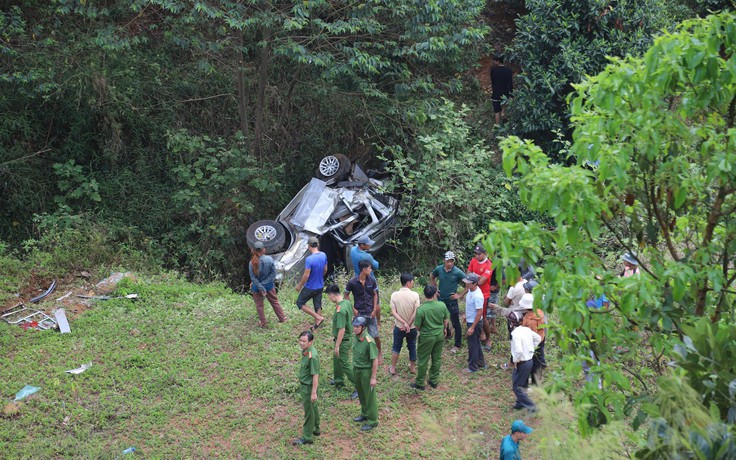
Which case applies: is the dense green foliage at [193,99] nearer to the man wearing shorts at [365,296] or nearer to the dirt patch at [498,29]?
the dirt patch at [498,29]

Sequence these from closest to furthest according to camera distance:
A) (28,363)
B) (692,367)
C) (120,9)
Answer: (692,367) < (28,363) < (120,9)

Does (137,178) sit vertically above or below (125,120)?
below

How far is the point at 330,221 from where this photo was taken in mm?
13203

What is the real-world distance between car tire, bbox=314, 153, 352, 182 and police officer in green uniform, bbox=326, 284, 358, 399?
17.6 feet

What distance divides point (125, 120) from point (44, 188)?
220 cm

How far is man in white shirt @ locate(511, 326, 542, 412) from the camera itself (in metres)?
8.20

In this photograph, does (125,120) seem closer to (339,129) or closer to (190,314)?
(339,129)

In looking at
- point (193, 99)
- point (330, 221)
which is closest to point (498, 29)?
point (330, 221)

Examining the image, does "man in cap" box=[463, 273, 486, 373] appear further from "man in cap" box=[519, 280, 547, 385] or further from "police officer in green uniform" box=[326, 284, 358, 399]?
"police officer in green uniform" box=[326, 284, 358, 399]

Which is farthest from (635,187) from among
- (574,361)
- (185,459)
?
(185,459)

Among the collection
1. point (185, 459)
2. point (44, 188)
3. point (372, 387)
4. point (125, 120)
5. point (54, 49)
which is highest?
point (54, 49)

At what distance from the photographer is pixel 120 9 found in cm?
1325

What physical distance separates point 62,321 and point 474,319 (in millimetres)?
6328

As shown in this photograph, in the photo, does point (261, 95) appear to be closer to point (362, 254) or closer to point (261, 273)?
point (261, 273)
